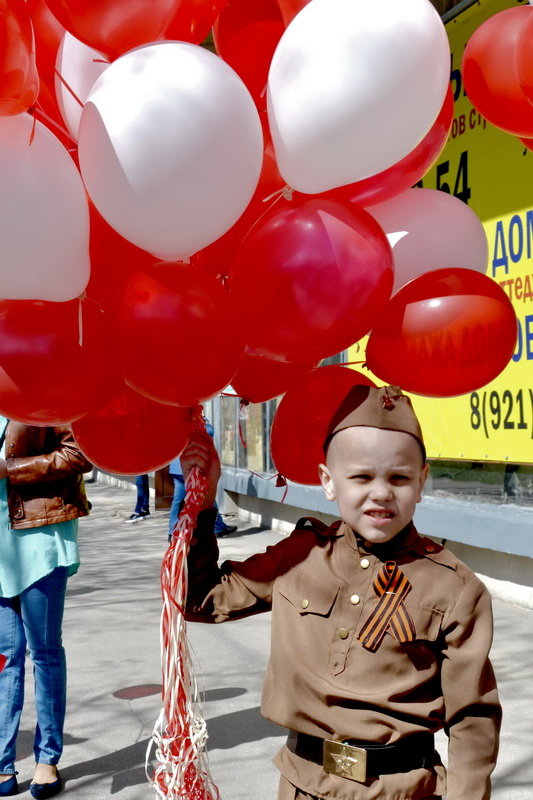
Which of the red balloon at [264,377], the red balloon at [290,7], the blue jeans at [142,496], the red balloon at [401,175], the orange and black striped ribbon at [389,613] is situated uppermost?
the red balloon at [290,7]

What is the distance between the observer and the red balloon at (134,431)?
2.06 m

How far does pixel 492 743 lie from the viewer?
73.9 inches

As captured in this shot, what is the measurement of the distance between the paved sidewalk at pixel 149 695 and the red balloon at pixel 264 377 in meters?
1.95

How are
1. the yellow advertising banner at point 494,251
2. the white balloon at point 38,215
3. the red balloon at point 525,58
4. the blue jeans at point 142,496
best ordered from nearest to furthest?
the white balloon at point 38,215 < the red balloon at point 525,58 < the yellow advertising banner at point 494,251 < the blue jeans at point 142,496

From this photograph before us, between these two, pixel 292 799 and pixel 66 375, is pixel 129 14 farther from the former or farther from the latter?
pixel 292 799

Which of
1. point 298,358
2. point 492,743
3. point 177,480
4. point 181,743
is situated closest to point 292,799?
point 181,743

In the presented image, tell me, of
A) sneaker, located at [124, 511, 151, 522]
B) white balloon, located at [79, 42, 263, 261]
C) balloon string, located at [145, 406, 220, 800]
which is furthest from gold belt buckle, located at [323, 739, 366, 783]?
sneaker, located at [124, 511, 151, 522]

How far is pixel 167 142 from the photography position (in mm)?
1587

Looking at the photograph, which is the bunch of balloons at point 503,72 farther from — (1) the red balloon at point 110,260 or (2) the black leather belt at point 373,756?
(2) the black leather belt at point 373,756

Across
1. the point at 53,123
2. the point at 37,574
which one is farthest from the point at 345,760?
the point at 37,574

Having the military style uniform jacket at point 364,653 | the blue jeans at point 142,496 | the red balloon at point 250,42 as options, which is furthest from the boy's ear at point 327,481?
the blue jeans at point 142,496

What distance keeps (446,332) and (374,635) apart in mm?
673

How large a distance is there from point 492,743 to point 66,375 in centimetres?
118

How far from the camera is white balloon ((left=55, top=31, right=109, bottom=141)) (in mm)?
1888
